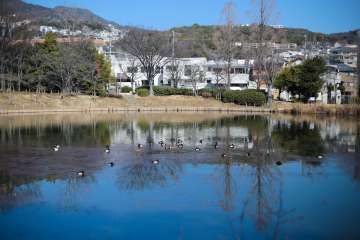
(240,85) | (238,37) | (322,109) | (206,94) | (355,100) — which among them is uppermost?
(238,37)

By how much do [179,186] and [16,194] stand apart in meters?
3.74

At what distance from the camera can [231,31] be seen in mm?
42188

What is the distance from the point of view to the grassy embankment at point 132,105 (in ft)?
108

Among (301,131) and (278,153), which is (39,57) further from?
(278,153)

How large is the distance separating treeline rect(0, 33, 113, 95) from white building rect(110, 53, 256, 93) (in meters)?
8.32

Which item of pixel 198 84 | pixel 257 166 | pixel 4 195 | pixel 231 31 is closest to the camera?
pixel 4 195

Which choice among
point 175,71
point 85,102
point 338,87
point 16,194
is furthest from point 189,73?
point 16,194

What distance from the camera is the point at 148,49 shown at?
43.2m

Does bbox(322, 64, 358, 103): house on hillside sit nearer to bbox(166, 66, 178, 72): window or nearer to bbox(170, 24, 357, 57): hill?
bbox(170, 24, 357, 57): hill

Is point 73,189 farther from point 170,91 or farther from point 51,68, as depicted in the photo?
point 170,91

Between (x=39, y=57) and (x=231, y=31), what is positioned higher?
(x=231, y=31)

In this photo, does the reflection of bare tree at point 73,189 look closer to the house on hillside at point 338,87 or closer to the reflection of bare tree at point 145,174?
the reflection of bare tree at point 145,174

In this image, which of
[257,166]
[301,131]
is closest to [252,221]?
[257,166]

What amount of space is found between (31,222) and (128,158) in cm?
647
